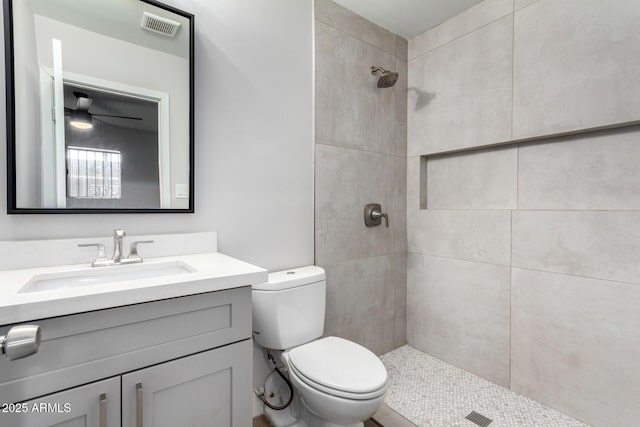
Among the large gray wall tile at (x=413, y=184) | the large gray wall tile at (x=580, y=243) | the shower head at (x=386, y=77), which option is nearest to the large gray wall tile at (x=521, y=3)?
the shower head at (x=386, y=77)

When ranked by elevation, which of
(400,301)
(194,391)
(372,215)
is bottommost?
(400,301)

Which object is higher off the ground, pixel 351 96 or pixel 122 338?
pixel 351 96

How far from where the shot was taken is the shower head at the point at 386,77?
1.94m

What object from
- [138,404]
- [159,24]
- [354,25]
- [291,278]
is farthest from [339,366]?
[354,25]

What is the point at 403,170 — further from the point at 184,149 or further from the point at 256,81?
the point at 184,149

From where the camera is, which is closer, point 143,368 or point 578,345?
point 143,368

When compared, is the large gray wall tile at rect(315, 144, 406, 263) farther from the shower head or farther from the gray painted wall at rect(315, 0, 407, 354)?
the shower head

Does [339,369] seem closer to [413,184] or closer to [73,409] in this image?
[73,409]

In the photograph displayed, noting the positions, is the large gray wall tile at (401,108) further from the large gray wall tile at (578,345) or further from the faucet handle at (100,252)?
the faucet handle at (100,252)

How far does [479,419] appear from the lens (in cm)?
156

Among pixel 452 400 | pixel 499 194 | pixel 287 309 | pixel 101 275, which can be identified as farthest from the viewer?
pixel 499 194

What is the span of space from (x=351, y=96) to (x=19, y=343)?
6.21 feet

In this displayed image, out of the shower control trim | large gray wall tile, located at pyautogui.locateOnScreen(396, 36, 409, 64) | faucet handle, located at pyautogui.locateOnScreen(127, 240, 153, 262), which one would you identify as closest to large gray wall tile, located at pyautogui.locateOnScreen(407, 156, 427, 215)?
the shower control trim

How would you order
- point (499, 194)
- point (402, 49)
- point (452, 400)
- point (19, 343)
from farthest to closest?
point (402, 49) < point (499, 194) < point (452, 400) < point (19, 343)
